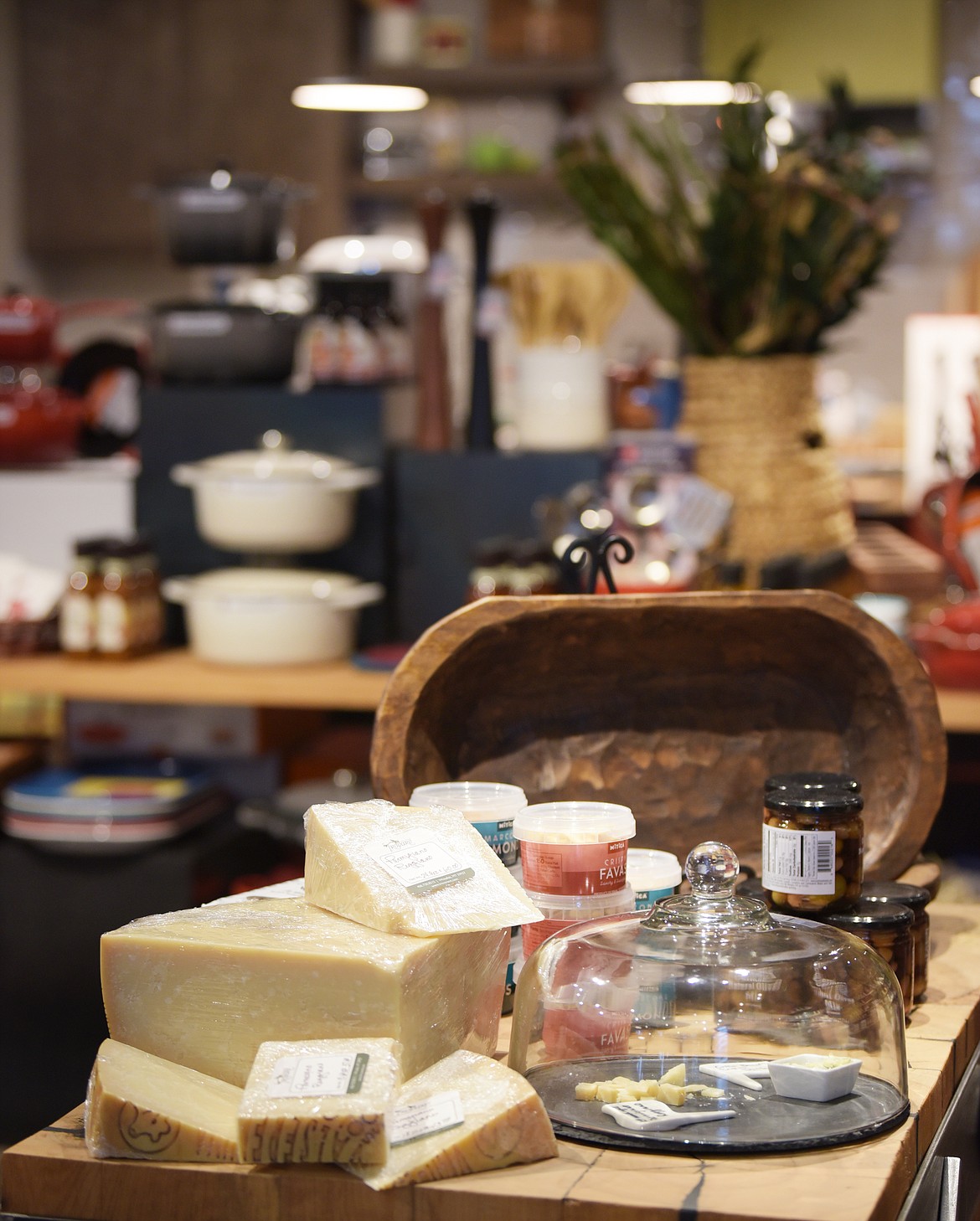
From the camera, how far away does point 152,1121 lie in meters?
0.96

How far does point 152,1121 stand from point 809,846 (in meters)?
0.52

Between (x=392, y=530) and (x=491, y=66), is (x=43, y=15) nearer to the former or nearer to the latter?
(x=491, y=66)

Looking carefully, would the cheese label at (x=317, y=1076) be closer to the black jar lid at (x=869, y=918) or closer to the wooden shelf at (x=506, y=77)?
the black jar lid at (x=869, y=918)

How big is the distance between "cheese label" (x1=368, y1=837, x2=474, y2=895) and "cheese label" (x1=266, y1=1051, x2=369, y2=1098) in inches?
5.0

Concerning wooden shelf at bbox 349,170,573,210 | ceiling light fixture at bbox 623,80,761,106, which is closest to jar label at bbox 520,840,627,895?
ceiling light fixture at bbox 623,80,761,106

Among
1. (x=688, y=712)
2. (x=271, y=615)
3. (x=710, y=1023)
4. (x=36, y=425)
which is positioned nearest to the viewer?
(x=710, y=1023)

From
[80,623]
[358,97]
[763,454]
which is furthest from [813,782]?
[358,97]

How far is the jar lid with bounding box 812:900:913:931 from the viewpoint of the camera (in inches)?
47.3

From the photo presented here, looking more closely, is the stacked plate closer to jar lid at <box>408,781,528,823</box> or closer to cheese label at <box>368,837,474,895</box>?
jar lid at <box>408,781,528,823</box>

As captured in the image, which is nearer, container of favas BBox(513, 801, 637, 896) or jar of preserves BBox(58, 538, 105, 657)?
container of favas BBox(513, 801, 637, 896)

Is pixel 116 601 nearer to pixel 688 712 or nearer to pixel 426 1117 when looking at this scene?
pixel 688 712

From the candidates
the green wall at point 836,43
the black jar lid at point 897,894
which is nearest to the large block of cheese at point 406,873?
the black jar lid at point 897,894

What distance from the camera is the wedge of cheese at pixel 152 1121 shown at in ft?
3.14

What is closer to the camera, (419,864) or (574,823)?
(419,864)
